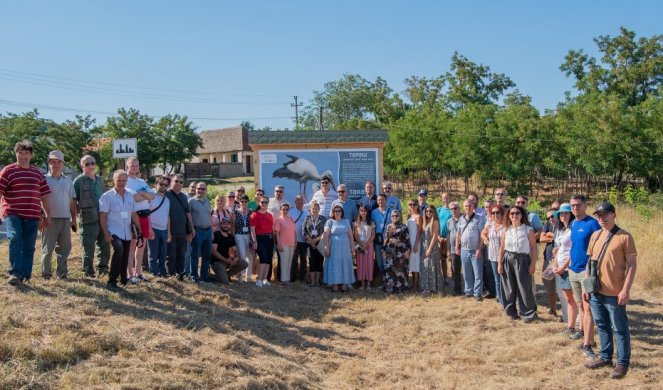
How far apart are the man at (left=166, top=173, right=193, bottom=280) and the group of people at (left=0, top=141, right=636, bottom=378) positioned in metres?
0.01

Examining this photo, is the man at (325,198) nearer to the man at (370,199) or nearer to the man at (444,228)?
the man at (370,199)

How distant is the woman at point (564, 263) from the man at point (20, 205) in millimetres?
6109

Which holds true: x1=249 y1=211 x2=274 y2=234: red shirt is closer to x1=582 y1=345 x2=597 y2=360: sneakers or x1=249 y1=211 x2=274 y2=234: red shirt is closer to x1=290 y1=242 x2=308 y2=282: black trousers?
x1=290 y1=242 x2=308 y2=282: black trousers

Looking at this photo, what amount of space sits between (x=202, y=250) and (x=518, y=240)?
15.3 ft

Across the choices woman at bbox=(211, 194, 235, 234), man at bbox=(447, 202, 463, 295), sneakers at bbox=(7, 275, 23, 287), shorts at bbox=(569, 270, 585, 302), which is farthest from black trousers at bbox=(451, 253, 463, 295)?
sneakers at bbox=(7, 275, 23, 287)

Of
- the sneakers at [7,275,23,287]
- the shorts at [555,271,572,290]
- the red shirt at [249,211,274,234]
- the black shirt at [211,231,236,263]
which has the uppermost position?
the red shirt at [249,211,274,234]

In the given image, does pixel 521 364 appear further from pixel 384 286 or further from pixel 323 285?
pixel 323 285

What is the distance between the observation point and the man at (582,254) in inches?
231

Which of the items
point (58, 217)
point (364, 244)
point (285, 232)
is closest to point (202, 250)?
point (285, 232)

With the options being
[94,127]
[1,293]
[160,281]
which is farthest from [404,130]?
[1,293]

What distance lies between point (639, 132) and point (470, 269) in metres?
17.6

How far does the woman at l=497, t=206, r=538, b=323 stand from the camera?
7.19 meters

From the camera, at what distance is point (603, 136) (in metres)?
22.5

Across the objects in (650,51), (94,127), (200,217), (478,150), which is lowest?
(200,217)
